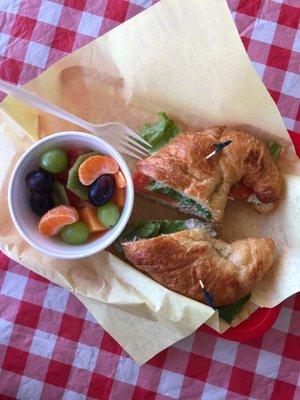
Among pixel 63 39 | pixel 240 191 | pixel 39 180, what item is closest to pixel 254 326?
pixel 240 191

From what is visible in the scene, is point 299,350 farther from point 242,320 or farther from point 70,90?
point 70,90

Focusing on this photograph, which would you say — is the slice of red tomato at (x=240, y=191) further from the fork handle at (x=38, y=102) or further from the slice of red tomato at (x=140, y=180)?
the fork handle at (x=38, y=102)

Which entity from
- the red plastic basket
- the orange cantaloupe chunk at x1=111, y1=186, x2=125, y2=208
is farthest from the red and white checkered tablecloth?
the orange cantaloupe chunk at x1=111, y1=186, x2=125, y2=208

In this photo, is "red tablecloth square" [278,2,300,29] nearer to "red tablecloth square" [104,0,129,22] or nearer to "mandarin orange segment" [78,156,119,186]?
"red tablecloth square" [104,0,129,22]

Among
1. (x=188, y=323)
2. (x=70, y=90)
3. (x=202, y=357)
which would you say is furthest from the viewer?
(x=202, y=357)

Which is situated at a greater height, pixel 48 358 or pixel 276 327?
pixel 276 327

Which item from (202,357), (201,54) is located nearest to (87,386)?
(202,357)
